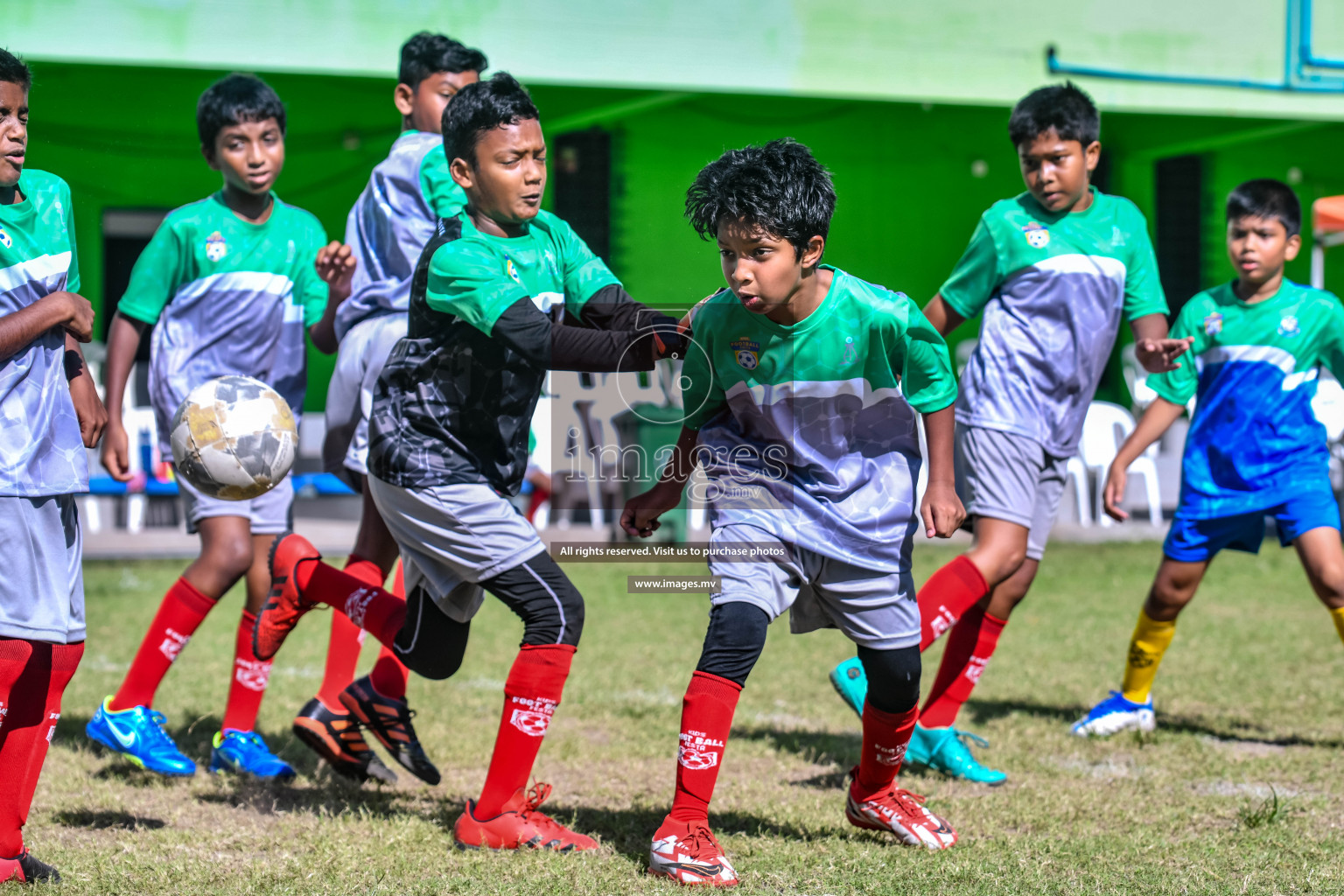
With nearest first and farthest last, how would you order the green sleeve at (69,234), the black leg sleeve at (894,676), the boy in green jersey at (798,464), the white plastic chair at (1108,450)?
1. the boy in green jersey at (798,464)
2. the green sleeve at (69,234)
3. the black leg sleeve at (894,676)
4. the white plastic chair at (1108,450)

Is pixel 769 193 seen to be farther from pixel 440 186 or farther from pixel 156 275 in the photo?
pixel 156 275

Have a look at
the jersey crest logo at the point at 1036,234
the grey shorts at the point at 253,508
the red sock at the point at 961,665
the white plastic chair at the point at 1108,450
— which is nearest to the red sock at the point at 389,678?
the grey shorts at the point at 253,508

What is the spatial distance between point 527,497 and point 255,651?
6.80 m

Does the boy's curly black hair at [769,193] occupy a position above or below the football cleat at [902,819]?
above

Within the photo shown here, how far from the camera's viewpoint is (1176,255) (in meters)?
13.4

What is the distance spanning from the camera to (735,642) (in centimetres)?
290

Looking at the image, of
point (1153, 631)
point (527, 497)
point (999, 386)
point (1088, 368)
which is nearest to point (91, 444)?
point (999, 386)

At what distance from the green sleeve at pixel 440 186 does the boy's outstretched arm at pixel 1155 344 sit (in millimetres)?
2087

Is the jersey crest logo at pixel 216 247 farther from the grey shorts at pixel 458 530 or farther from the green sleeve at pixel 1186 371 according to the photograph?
the green sleeve at pixel 1186 371

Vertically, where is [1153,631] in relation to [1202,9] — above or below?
below

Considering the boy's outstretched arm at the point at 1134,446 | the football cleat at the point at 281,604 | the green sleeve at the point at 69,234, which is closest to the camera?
the green sleeve at the point at 69,234

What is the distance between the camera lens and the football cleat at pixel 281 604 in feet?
11.7

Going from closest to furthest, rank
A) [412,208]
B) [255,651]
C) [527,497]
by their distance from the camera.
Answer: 1. [255,651]
2. [412,208]
3. [527,497]

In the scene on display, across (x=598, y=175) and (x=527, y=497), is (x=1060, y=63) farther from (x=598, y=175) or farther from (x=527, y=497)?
(x=527, y=497)
